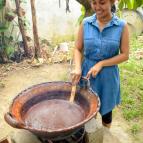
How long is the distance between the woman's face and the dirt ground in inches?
32.6

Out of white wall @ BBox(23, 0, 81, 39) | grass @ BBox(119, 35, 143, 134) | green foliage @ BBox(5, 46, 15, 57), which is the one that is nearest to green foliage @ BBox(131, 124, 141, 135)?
grass @ BBox(119, 35, 143, 134)

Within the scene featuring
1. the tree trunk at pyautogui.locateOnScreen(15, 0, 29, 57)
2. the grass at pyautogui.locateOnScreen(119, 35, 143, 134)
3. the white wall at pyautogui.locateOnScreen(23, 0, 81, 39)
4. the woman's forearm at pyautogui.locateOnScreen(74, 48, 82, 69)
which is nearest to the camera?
the woman's forearm at pyautogui.locateOnScreen(74, 48, 82, 69)

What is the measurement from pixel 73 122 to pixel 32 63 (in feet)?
10.3

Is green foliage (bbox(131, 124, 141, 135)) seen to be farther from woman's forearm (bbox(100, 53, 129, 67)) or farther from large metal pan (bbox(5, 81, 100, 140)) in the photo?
large metal pan (bbox(5, 81, 100, 140))

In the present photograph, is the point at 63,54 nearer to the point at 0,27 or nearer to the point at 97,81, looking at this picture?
the point at 0,27

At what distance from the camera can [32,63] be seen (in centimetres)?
498

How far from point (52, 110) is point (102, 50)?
64 cm

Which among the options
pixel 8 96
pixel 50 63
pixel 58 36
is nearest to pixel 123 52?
pixel 8 96

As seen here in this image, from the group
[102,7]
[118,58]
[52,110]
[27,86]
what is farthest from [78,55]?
[27,86]

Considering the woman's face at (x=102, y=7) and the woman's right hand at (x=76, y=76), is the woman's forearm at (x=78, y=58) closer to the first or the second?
the woman's right hand at (x=76, y=76)

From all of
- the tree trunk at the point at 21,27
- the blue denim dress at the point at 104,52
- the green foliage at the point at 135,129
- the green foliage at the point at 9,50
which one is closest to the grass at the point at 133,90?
the green foliage at the point at 135,129

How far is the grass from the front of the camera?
3.53 metres

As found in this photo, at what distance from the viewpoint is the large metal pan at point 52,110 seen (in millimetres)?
1817

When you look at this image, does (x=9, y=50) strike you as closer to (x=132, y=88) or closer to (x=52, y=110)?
(x=132, y=88)
